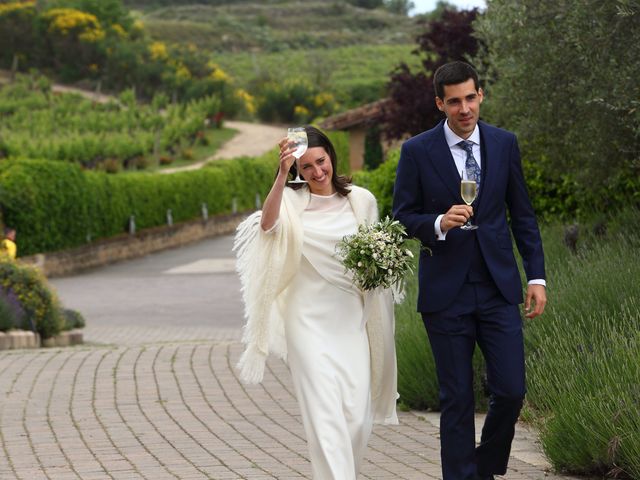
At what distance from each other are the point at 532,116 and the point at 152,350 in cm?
457

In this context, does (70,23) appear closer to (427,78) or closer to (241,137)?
(241,137)

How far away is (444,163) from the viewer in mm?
6320

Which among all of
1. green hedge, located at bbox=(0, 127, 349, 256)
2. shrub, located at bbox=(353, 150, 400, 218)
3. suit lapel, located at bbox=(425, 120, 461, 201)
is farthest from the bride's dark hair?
green hedge, located at bbox=(0, 127, 349, 256)

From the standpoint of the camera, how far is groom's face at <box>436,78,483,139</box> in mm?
6172

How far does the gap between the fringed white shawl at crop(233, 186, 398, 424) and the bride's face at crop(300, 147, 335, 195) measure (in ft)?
0.28

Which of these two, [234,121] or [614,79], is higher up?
[614,79]

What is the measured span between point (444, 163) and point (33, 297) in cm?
1243

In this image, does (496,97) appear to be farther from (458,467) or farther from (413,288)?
(458,467)

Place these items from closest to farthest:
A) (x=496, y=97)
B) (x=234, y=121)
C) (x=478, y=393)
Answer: (x=478, y=393), (x=496, y=97), (x=234, y=121)

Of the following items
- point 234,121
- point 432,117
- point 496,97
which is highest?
point 496,97

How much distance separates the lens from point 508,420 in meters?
6.36

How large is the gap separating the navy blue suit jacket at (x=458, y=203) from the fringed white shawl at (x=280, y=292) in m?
0.33

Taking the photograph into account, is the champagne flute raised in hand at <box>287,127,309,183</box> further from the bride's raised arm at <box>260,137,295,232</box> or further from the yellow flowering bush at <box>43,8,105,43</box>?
the yellow flowering bush at <box>43,8,105,43</box>

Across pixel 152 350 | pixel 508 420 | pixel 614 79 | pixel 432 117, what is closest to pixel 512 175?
pixel 508 420
